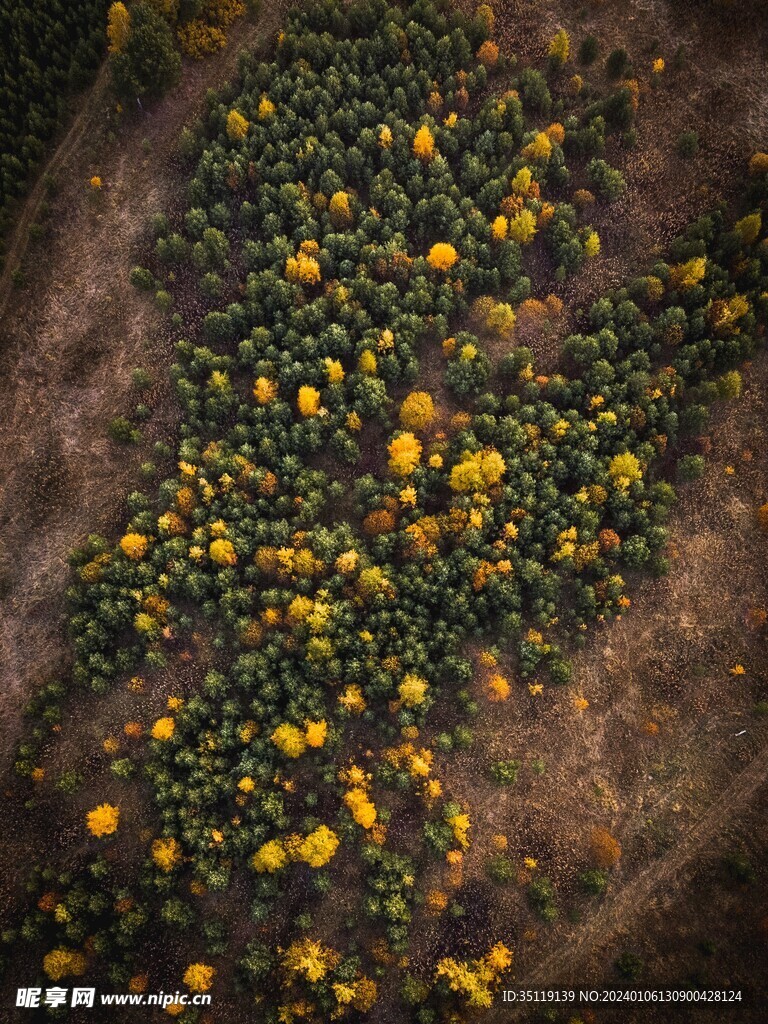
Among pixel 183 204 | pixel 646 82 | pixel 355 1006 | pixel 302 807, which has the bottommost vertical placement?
pixel 355 1006

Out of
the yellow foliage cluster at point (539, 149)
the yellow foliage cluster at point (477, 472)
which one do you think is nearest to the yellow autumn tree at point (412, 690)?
the yellow foliage cluster at point (477, 472)

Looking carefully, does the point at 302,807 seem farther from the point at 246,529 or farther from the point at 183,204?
the point at 183,204

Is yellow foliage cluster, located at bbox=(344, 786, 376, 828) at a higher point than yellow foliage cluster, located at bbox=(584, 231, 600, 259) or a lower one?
lower

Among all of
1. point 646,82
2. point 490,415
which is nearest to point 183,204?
point 490,415

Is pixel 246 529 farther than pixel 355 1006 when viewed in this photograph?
Yes

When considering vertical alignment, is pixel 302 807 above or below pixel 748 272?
below

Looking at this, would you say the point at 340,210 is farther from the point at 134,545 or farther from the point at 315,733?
the point at 315,733

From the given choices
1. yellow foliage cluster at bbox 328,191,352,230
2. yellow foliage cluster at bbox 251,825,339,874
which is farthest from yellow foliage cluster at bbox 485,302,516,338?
yellow foliage cluster at bbox 251,825,339,874

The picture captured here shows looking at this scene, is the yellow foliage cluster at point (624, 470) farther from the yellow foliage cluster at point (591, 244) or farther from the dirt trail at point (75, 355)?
the dirt trail at point (75, 355)

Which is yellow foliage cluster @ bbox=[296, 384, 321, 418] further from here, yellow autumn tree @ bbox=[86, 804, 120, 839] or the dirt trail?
yellow autumn tree @ bbox=[86, 804, 120, 839]

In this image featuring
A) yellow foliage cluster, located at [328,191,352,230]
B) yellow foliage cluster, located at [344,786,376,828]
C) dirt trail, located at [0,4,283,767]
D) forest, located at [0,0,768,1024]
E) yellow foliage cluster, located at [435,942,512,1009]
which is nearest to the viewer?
yellow foliage cluster, located at [435,942,512,1009]
